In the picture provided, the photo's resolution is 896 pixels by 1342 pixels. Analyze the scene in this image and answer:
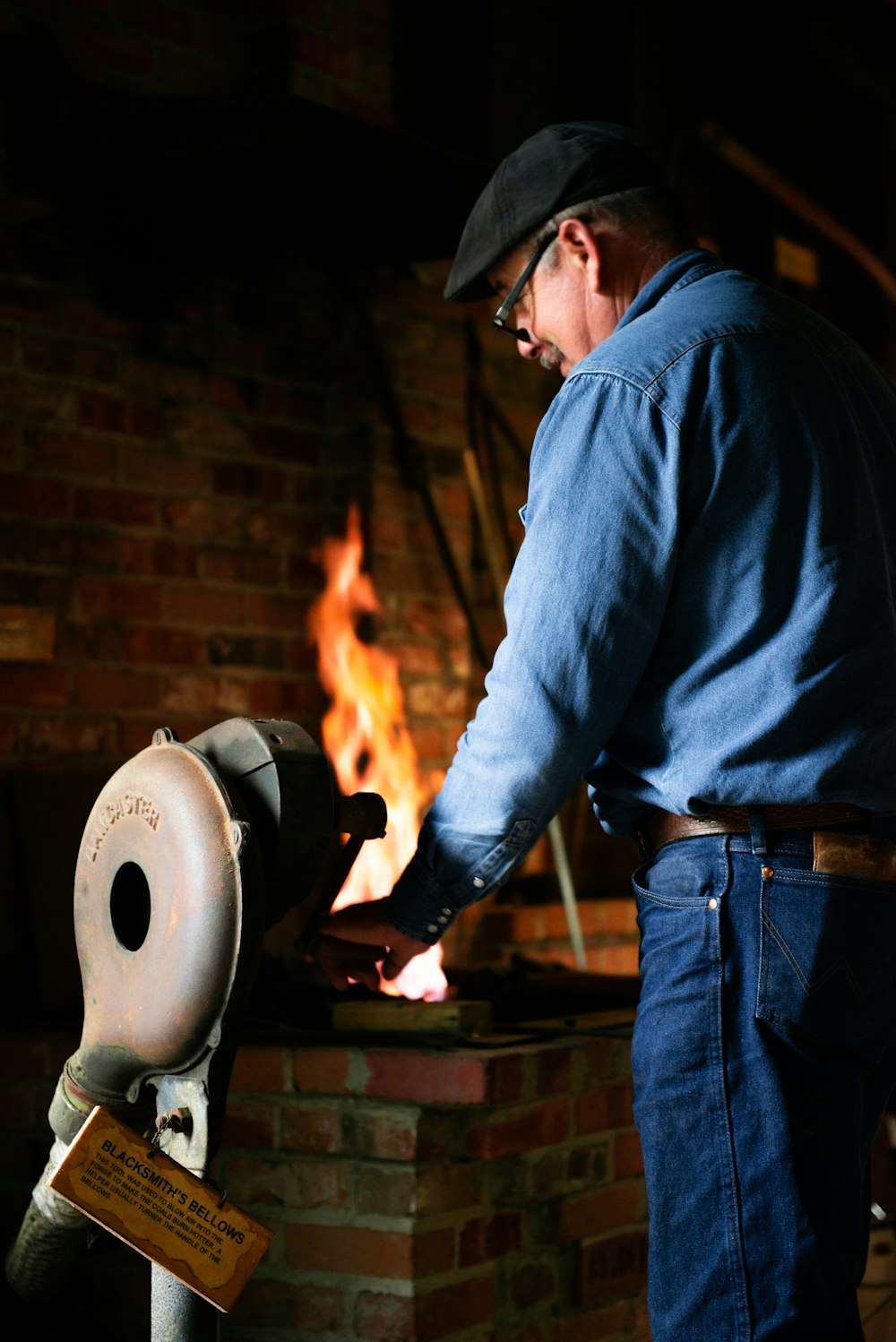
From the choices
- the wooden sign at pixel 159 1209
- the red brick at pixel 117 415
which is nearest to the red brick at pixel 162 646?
the red brick at pixel 117 415

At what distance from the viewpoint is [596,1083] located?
8.66ft

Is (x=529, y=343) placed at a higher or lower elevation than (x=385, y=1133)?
higher

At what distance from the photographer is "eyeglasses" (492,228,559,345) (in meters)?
1.85

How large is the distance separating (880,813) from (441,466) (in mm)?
2298

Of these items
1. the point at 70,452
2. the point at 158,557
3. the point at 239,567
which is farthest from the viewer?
the point at 239,567

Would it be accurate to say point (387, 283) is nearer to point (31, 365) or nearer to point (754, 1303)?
point (31, 365)

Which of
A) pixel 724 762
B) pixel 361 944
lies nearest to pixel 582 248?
pixel 724 762

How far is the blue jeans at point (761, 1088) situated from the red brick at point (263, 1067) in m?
0.97

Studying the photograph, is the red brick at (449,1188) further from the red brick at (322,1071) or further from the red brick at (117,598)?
the red brick at (117,598)

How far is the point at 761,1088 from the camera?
1556mm

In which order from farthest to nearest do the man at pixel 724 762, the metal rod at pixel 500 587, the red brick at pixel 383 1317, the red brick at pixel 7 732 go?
the metal rod at pixel 500 587 < the red brick at pixel 7 732 < the red brick at pixel 383 1317 < the man at pixel 724 762

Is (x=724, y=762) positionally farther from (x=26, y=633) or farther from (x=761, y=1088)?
(x=26, y=633)

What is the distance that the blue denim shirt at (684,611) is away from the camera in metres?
1.59

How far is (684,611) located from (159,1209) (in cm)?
78
